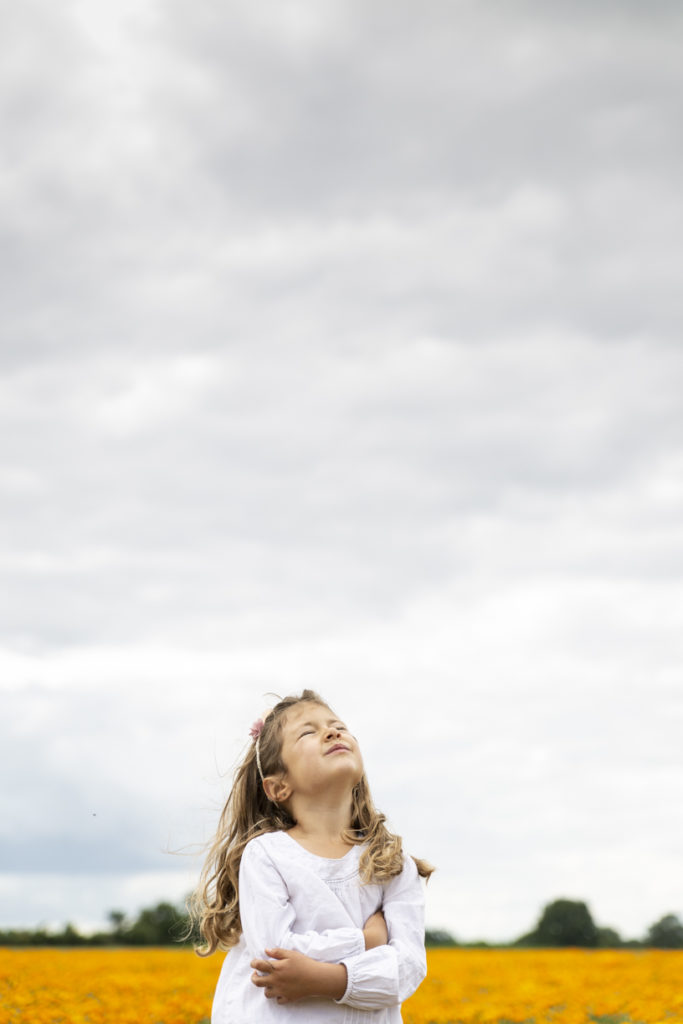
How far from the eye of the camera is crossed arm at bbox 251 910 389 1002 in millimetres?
3943

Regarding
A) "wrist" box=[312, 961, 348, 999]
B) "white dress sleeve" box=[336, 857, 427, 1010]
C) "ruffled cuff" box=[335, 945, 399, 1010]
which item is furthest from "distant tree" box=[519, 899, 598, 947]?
"wrist" box=[312, 961, 348, 999]

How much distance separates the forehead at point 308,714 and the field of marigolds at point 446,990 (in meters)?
3.58

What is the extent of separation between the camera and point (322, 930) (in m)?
4.21

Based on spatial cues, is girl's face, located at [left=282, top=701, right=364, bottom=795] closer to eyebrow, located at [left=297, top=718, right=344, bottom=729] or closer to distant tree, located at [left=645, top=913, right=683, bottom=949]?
eyebrow, located at [left=297, top=718, right=344, bottom=729]

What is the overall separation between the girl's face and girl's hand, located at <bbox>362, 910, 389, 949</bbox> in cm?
51

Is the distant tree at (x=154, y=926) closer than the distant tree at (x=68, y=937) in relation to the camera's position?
No

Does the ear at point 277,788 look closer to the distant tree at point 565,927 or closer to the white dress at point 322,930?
the white dress at point 322,930

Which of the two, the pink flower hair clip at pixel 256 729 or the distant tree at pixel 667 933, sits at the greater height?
the pink flower hair clip at pixel 256 729

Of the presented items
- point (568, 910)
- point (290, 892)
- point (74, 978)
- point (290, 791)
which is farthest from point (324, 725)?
point (568, 910)

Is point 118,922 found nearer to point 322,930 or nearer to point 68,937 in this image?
point 68,937

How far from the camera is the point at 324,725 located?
459 centimetres

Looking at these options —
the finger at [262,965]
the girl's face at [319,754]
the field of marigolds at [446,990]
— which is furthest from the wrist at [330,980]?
the field of marigolds at [446,990]

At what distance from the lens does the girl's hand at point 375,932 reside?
166 inches

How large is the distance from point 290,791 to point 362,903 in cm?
54
